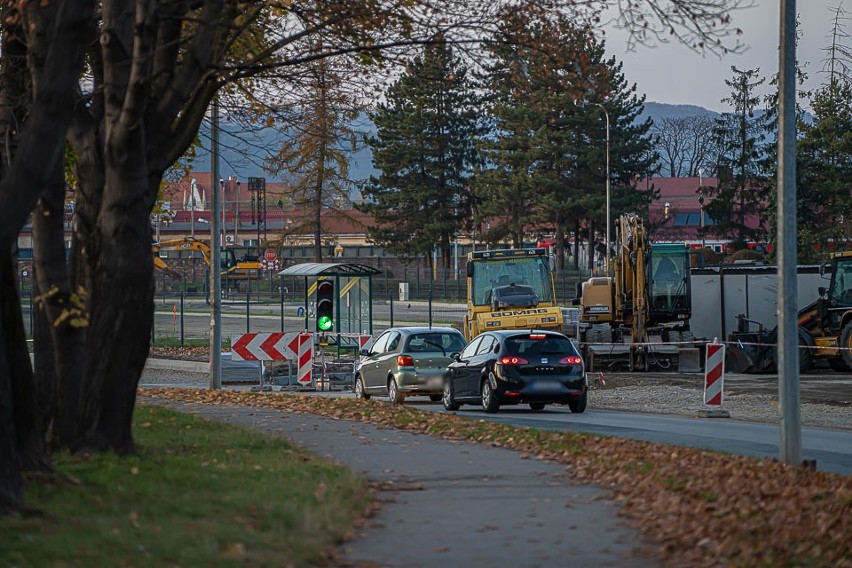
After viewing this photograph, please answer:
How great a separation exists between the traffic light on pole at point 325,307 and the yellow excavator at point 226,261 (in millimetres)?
43243

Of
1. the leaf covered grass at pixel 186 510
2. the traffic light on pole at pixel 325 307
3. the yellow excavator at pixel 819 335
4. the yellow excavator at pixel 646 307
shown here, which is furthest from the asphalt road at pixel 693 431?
the traffic light on pole at pixel 325 307

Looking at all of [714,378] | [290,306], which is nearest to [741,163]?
[290,306]

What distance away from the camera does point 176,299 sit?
7900cm

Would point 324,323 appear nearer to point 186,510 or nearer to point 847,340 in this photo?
point 847,340

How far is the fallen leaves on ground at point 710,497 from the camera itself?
857cm

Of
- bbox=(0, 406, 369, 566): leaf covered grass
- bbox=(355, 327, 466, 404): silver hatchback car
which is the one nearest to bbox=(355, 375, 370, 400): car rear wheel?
bbox=(355, 327, 466, 404): silver hatchback car

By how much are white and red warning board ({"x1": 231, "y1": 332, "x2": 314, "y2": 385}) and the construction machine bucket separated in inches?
480

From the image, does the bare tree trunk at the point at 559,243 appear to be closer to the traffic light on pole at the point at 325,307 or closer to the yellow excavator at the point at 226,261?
the yellow excavator at the point at 226,261

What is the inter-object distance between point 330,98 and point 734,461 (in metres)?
8.59

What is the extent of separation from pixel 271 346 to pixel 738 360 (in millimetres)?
13445

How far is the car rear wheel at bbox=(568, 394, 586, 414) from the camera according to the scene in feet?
78.0

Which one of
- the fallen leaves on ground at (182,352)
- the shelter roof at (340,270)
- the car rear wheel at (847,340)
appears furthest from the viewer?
the fallen leaves on ground at (182,352)

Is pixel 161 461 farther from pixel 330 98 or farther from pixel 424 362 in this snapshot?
pixel 424 362

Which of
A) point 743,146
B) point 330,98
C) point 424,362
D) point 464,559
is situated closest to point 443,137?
point 743,146
